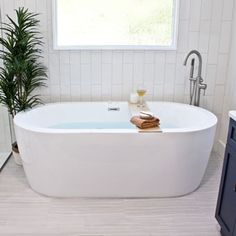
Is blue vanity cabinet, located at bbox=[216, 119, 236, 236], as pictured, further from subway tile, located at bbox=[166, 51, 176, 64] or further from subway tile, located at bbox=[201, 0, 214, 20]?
subway tile, located at bbox=[201, 0, 214, 20]

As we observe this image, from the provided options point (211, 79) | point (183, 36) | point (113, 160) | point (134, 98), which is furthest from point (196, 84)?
point (113, 160)

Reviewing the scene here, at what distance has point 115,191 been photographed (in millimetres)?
2645

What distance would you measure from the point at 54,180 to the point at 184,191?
1.19 m

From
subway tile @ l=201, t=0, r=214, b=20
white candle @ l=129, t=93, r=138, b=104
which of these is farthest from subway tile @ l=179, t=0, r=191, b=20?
white candle @ l=129, t=93, r=138, b=104

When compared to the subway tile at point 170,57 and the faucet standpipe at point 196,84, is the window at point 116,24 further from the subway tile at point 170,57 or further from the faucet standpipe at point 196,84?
the faucet standpipe at point 196,84

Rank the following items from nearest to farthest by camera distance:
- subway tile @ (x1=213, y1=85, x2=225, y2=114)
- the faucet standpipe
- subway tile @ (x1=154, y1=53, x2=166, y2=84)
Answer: the faucet standpipe, subway tile @ (x1=154, y1=53, x2=166, y2=84), subway tile @ (x1=213, y1=85, x2=225, y2=114)

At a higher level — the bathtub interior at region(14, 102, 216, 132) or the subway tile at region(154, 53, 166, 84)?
the subway tile at region(154, 53, 166, 84)

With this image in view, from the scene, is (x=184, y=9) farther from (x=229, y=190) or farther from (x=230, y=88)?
(x=229, y=190)

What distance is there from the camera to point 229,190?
1.96 meters

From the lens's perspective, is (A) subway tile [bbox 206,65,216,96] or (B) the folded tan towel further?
(A) subway tile [bbox 206,65,216,96]

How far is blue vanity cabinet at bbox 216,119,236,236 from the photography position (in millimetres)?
1901

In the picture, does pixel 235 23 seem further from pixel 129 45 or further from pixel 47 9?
pixel 47 9

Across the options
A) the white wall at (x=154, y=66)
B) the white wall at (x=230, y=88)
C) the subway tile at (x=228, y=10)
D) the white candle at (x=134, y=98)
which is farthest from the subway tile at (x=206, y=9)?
the white candle at (x=134, y=98)

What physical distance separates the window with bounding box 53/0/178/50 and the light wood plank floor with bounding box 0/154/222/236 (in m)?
1.73
